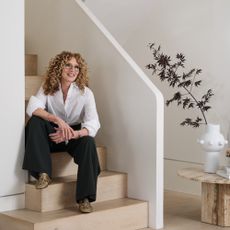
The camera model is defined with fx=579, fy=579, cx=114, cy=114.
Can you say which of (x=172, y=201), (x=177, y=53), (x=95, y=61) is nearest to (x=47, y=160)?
(x=95, y=61)

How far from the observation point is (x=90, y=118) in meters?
3.86

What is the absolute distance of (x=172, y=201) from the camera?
4.83 meters

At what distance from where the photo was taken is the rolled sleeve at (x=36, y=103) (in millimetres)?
3771

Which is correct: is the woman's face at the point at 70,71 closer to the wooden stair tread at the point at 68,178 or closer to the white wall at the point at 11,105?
the white wall at the point at 11,105

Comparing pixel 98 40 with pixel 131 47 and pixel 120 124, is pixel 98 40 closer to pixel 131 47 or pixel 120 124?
pixel 120 124

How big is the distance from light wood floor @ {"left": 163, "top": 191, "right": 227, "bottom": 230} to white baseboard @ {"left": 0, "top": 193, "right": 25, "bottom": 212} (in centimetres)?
100

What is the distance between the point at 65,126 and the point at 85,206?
52cm

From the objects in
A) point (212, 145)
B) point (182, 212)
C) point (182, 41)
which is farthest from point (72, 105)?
point (182, 41)

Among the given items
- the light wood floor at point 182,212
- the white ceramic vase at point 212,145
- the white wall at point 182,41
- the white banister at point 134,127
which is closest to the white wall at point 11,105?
the white banister at point 134,127

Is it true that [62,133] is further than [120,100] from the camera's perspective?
No

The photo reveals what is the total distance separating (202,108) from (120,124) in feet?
2.91

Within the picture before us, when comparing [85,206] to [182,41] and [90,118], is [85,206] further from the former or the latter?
[182,41]

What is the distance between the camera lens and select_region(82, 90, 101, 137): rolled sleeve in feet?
12.5

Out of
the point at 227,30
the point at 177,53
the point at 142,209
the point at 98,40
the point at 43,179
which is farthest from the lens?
the point at 177,53
